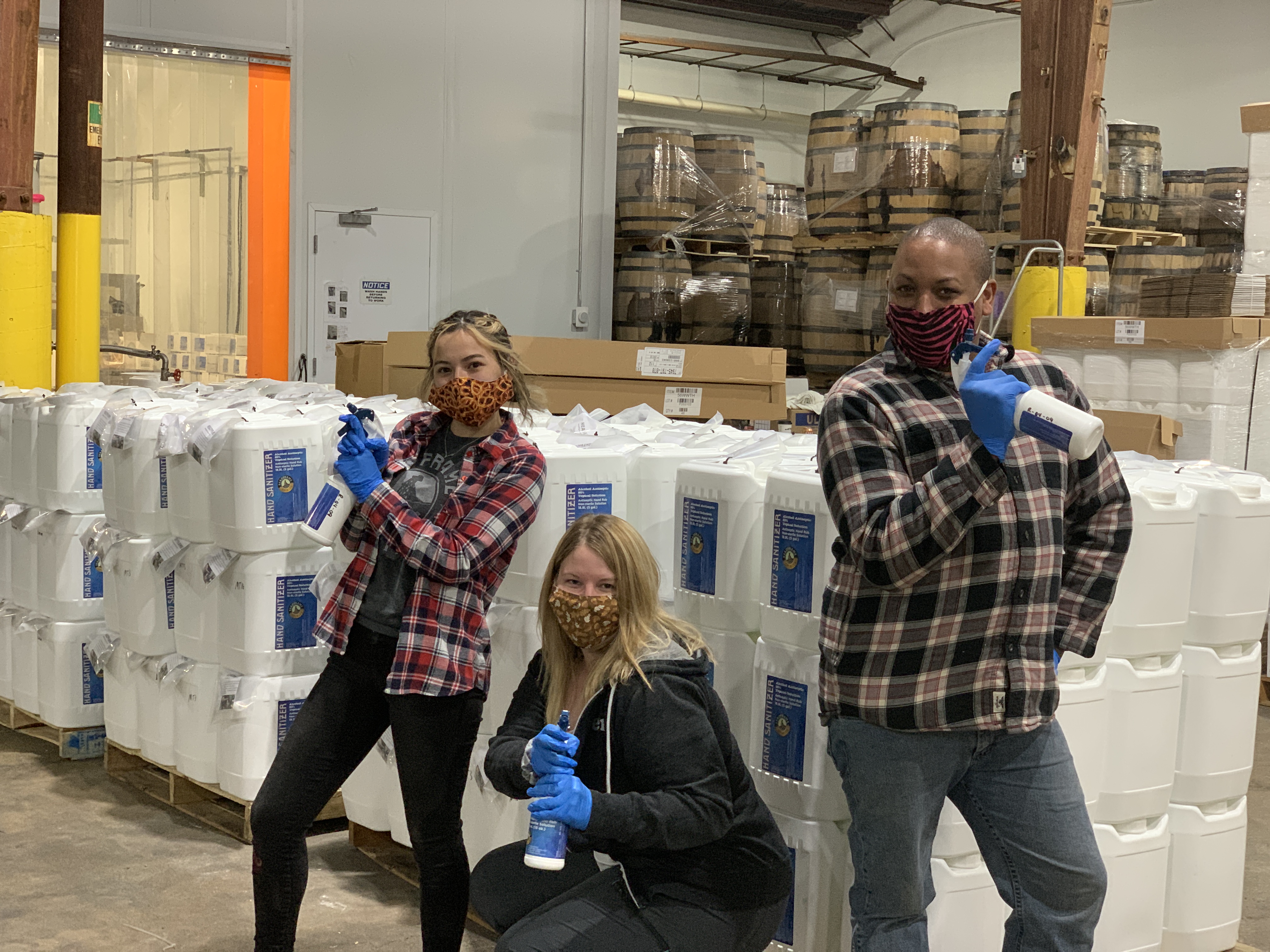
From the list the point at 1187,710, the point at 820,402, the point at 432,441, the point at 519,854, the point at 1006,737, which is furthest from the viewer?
the point at 820,402

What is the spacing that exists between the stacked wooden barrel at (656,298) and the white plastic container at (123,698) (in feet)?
17.1

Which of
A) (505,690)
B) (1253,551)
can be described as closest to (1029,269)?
(1253,551)

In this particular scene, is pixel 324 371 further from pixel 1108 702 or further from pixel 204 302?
pixel 1108 702

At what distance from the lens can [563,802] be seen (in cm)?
236

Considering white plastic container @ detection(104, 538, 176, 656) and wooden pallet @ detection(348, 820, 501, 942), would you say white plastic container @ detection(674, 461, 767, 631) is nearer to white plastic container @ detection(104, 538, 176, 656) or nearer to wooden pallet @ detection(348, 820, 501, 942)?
wooden pallet @ detection(348, 820, 501, 942)

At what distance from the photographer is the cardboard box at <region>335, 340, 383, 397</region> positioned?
7.18 meters

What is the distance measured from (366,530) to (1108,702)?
5.82 feet

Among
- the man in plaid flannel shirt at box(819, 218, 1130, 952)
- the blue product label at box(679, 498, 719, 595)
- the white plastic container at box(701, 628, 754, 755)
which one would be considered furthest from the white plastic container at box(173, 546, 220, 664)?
the man in plaid flannel shirt at box(819, 218, 1130, 952)

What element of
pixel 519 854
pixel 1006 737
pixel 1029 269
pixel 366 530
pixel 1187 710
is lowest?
pixel 519 854

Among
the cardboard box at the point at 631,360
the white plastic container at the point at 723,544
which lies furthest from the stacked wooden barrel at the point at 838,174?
the white plastic container at the point at 723,544

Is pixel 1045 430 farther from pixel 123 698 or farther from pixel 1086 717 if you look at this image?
pixel 123 698

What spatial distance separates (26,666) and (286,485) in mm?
2095

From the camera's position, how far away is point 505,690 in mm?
3615

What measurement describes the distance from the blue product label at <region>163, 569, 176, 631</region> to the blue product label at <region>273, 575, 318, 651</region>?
57 cm
